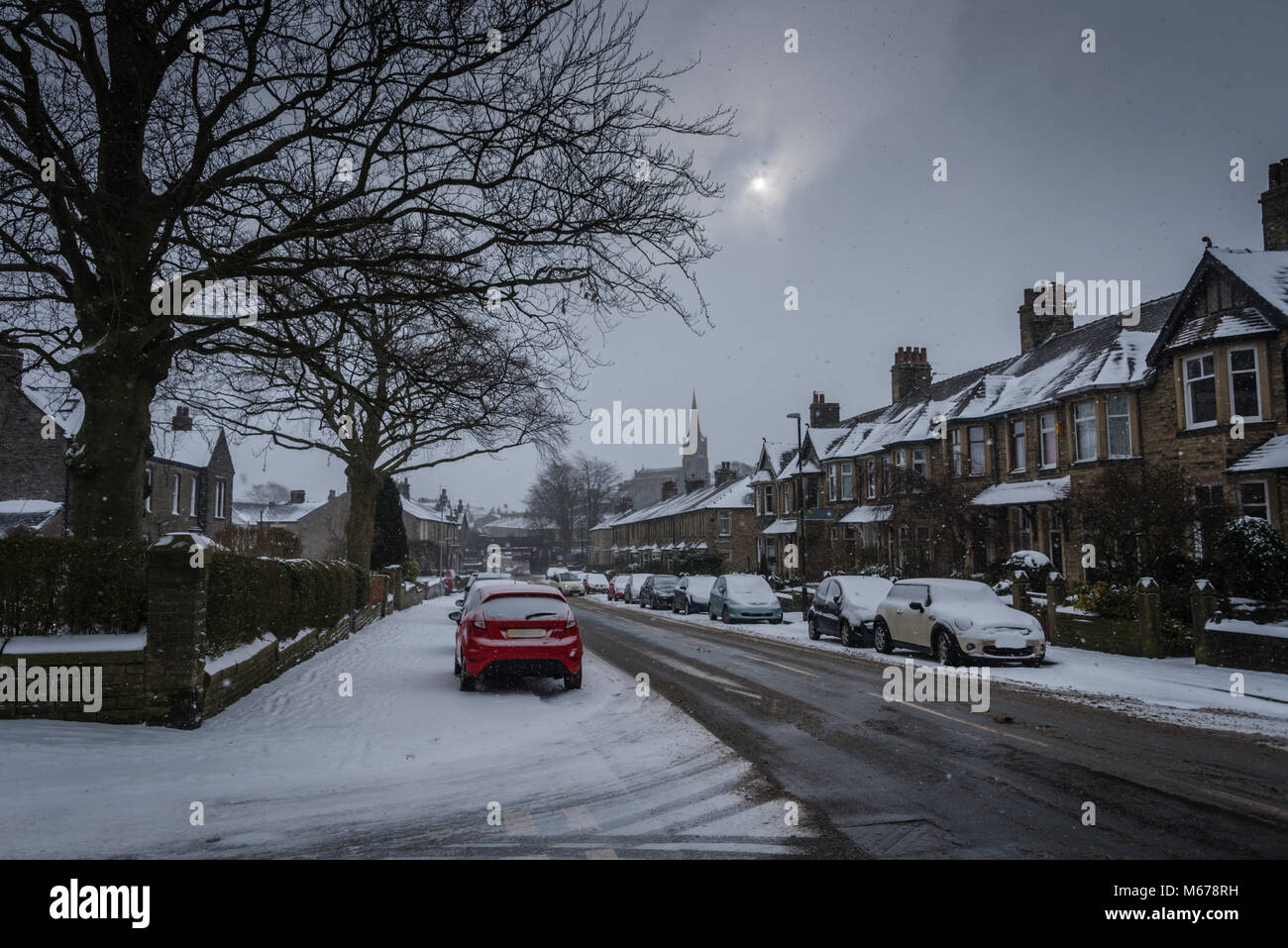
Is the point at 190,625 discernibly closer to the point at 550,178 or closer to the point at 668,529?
the point at 550,178

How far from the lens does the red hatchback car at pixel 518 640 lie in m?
11.6

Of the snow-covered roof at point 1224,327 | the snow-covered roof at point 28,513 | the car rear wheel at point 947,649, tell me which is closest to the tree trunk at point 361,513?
the snow-covered roof at point 28,513

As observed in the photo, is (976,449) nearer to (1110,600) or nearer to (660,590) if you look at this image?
(1110,600)

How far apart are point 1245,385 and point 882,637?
12062 millimetres

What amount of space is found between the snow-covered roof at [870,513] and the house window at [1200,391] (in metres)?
11.3

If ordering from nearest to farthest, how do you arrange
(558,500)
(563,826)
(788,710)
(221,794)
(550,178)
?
(563,826) → (221,794) → (550,178) → (788,710) → (558,500)

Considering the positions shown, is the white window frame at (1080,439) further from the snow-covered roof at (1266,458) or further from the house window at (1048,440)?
the snow-covered roof at (1266,458)

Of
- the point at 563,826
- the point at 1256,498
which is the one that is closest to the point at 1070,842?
the point at 563,826

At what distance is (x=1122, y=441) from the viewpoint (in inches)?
976

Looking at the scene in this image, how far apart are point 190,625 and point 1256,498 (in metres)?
23.2

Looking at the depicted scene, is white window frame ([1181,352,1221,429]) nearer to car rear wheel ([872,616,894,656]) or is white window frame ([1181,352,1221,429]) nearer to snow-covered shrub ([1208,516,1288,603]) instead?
snow-covered shrub ([1208,516,1288,603])

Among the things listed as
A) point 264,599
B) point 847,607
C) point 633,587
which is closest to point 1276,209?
point 847,607

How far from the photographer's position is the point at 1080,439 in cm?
2634

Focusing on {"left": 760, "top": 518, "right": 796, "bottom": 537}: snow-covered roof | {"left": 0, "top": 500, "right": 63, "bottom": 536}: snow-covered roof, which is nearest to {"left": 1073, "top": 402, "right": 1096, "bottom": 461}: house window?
{"left": 760, "top": 518, "right": 796, "bottom": 537}: snow-covered roof
